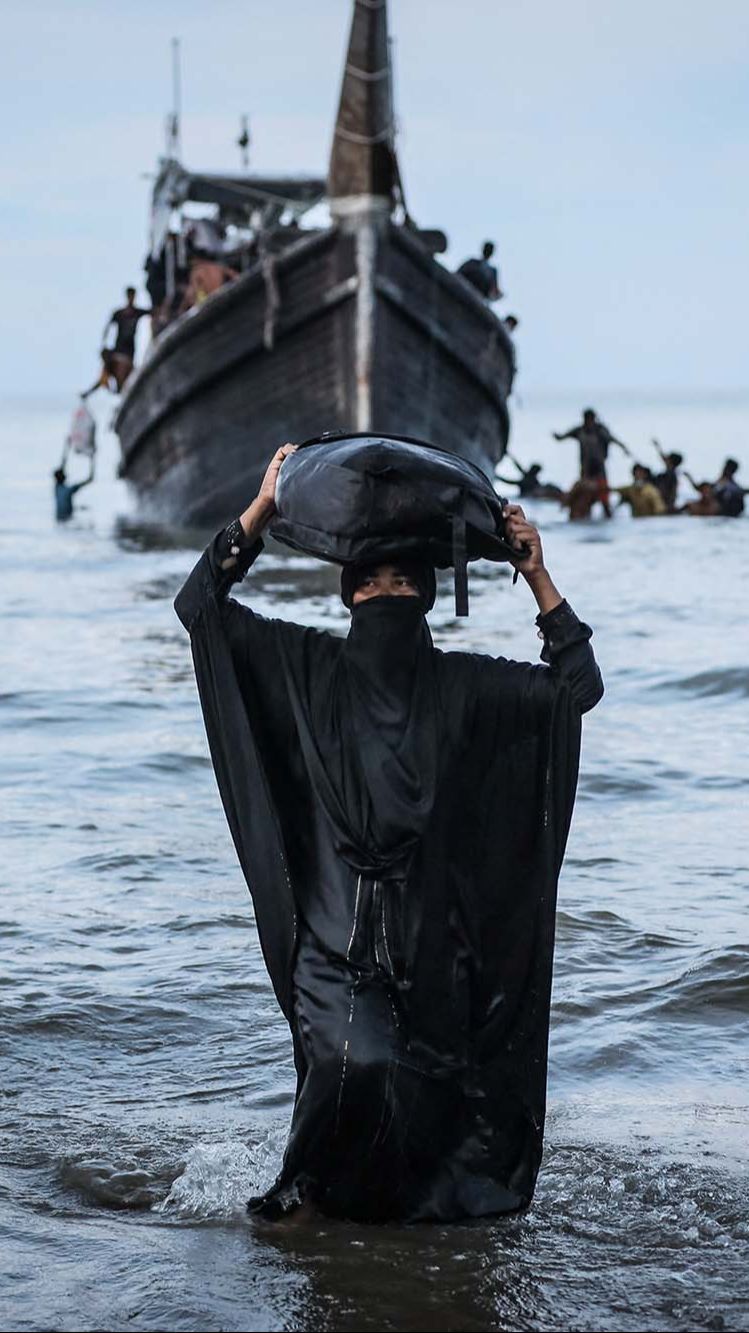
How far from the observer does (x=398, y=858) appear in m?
3.24

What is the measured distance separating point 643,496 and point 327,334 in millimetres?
7755

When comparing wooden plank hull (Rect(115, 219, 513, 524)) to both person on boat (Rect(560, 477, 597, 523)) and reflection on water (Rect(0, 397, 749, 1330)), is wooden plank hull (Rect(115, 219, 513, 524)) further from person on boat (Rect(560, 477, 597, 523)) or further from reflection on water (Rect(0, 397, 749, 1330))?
reflection on water (Rect(0, 397, 749, 1330))

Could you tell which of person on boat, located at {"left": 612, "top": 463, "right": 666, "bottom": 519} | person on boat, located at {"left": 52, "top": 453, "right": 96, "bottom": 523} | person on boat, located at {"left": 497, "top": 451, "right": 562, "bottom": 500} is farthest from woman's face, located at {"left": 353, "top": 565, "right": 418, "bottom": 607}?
person on boat, located at {"left": 497, "top": 451, "right": 562, "bottom": 500}

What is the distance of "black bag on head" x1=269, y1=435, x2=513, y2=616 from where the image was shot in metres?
3.18

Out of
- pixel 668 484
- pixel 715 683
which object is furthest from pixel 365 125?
pixel 668 484

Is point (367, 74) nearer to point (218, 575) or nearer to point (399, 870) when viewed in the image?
point (218, 575)

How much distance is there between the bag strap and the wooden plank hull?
14.4 m

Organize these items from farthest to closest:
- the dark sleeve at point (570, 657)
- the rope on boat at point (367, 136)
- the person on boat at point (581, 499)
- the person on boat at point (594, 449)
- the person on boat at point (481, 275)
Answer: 1. the person on boat at point (581, 499)
2. the person on boat at point (594, 449)
3. the person on boat at point (481, 275)
4. the rope on boat at point (367, 136)
5. the dark sleeve at point (570, 657)

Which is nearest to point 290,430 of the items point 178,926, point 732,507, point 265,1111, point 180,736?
point 732,507

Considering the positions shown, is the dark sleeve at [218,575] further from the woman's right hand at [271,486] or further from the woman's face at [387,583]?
the woman's face at [387,583]

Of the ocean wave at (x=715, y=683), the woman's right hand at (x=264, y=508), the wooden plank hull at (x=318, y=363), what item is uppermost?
the wooden plank hull at (x=318, y=363)

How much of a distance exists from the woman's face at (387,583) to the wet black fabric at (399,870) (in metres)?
0.03

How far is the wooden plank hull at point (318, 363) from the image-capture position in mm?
17703

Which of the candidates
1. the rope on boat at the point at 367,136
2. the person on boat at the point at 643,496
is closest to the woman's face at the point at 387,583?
the rope on boat at the point at 367,136
